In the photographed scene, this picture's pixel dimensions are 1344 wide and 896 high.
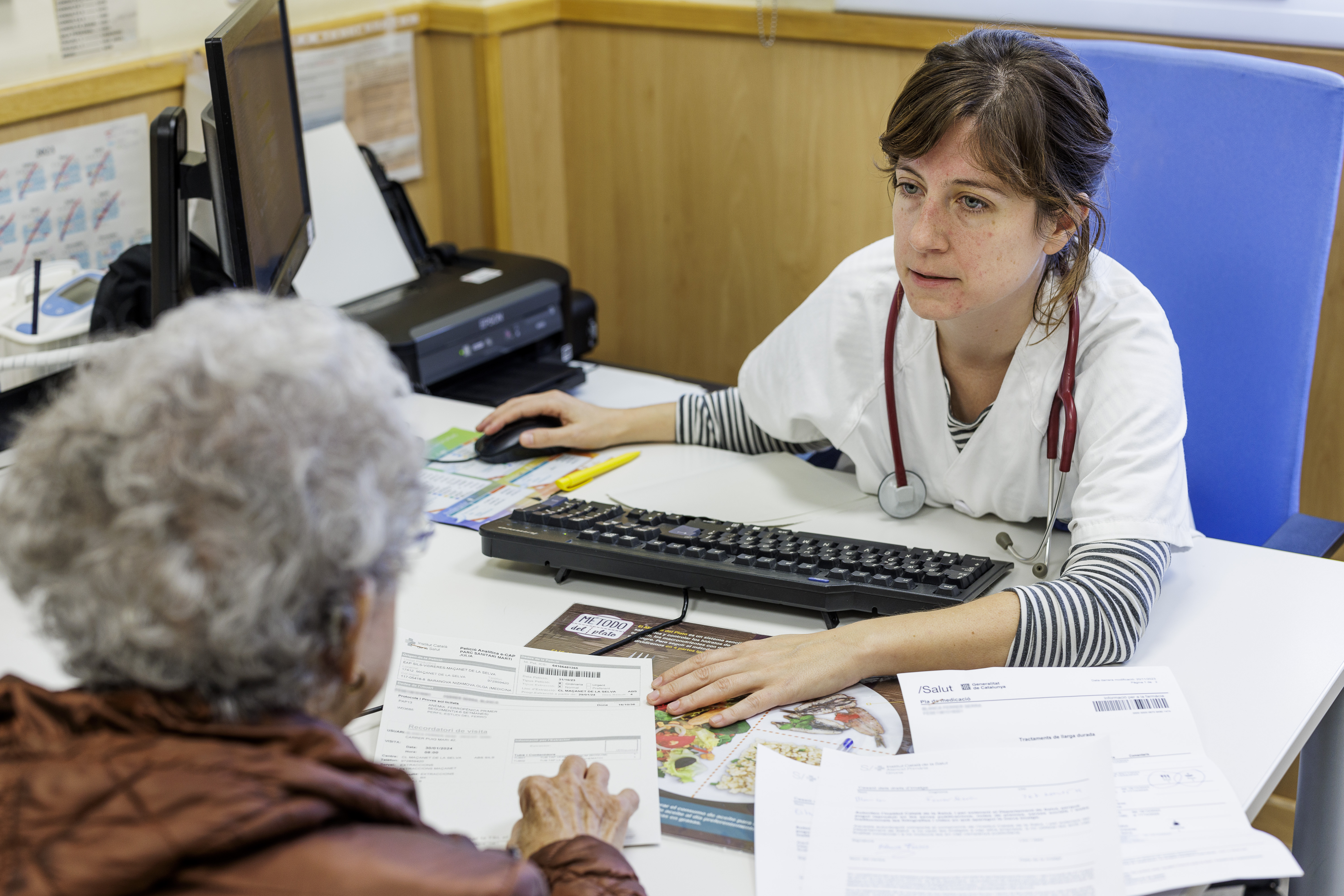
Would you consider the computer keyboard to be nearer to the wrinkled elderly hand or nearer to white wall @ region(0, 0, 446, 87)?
→ the wrinkled elderly hand

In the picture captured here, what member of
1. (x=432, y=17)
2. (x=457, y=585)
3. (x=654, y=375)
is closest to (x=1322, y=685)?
(x=457, y=585)

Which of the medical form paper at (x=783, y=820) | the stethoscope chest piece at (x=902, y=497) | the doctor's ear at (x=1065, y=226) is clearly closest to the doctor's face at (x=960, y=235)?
the doctor's ear at (x=1065, y=226)

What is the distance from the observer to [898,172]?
1265 mm

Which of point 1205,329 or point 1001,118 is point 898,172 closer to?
point 1001,118

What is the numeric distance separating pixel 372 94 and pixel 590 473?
134 cm

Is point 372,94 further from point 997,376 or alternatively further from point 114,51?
point 997,376

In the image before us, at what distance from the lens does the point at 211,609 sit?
1.84 feet

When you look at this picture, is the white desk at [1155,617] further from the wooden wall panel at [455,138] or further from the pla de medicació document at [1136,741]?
the wooden wall panel at [455,138]

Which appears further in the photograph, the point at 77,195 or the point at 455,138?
the point at 455,138

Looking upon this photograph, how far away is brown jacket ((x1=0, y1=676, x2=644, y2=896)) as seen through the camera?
1.77ft

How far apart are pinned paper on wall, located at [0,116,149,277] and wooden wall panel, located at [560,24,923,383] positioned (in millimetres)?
1053

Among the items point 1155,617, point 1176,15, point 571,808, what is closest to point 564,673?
point 571,808

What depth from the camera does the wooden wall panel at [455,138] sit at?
2535mm

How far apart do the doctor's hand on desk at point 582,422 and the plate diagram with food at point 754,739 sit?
1.84 feet
